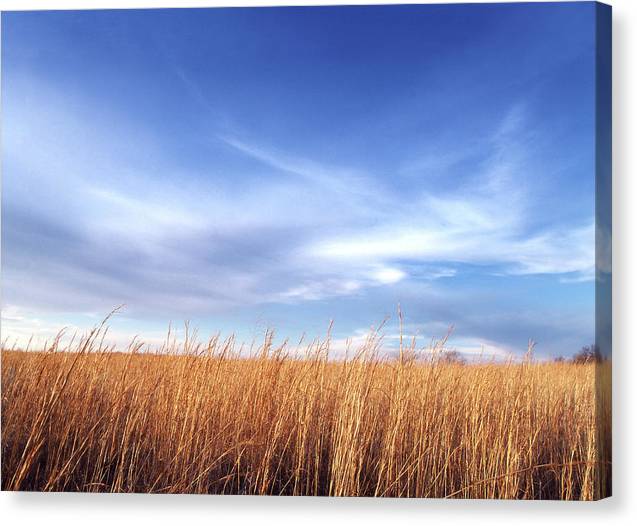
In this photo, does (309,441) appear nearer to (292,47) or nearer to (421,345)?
(421,345)

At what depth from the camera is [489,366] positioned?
443cm

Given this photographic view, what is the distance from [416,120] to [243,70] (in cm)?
91

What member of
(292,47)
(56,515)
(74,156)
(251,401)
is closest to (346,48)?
(292,47)

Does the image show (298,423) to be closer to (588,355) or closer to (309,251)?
(309,251)

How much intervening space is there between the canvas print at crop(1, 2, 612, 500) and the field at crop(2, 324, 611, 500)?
0.4 inches

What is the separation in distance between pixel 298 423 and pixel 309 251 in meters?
0.84

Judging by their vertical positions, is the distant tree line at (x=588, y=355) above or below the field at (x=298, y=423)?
above

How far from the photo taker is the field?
4336 millimetres

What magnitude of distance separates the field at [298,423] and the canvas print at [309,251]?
11mm

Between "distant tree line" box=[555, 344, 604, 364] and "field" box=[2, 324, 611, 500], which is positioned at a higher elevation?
"distant tree line" box=[555, 344, 604, 364]

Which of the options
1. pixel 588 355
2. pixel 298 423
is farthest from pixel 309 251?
pixel 588 355

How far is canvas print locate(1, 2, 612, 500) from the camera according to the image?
4.37m

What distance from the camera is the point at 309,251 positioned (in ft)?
14.8

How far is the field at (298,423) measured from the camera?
4.34 metres
